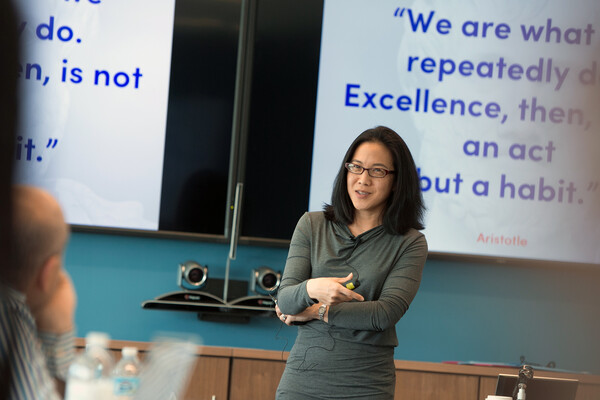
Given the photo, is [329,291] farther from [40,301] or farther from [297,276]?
[40,301]

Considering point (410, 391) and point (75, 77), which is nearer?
point (410, 391)

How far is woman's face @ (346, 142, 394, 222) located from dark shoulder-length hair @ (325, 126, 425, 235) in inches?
0.8

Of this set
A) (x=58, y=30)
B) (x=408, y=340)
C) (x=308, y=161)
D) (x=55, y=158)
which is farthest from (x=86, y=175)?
(x=408, y=340)

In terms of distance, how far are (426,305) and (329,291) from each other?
214 cm

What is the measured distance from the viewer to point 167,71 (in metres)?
4.13

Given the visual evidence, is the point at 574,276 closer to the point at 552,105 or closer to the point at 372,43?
the point at 552,105

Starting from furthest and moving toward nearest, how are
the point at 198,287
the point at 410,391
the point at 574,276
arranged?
the point at 574,276
the point at 198,287
the point at 410,391

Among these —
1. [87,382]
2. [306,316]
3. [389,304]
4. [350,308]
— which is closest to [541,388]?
[389,304]

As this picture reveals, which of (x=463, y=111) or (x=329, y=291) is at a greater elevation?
(x=463, y=111)

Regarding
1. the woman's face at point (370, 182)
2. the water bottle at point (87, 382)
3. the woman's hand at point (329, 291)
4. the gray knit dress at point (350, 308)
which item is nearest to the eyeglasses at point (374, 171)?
the woman's face at point (370, 182)

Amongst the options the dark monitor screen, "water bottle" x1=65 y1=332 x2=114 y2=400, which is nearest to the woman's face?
the dark monitor screen

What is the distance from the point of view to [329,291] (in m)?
2.29

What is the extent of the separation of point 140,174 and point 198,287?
27.6 inches

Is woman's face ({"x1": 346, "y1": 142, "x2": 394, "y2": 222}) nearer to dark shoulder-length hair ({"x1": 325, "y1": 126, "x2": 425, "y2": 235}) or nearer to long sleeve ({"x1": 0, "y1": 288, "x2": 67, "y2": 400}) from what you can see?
dark shoulder-length hair ({"x1": 325, "y1": 126, "x2": 425, "y2": 235})
